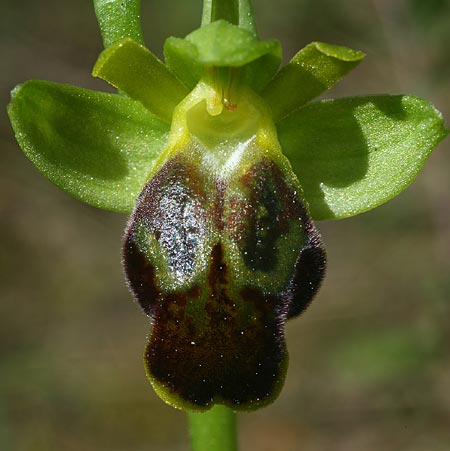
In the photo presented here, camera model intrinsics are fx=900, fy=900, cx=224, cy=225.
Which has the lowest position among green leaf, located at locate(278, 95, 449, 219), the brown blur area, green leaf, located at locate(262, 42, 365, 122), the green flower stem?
the brown blur area

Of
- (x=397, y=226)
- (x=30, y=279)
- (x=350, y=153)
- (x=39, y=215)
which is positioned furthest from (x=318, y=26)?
(x=350, y=153)

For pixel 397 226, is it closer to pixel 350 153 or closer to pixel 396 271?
pixel 396 271

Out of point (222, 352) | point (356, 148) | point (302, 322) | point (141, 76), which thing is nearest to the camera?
point (222, 352)

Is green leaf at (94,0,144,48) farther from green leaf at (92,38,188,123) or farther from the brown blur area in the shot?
the brown blur area

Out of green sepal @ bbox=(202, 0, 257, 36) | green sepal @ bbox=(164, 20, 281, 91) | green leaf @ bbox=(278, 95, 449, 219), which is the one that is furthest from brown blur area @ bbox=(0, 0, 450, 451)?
green sepal @ bbox=(164, 20, 281, 91)

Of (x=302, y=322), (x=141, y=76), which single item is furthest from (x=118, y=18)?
(x=302, y=322)

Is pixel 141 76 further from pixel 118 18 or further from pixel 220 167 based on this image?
pixel 220 167
